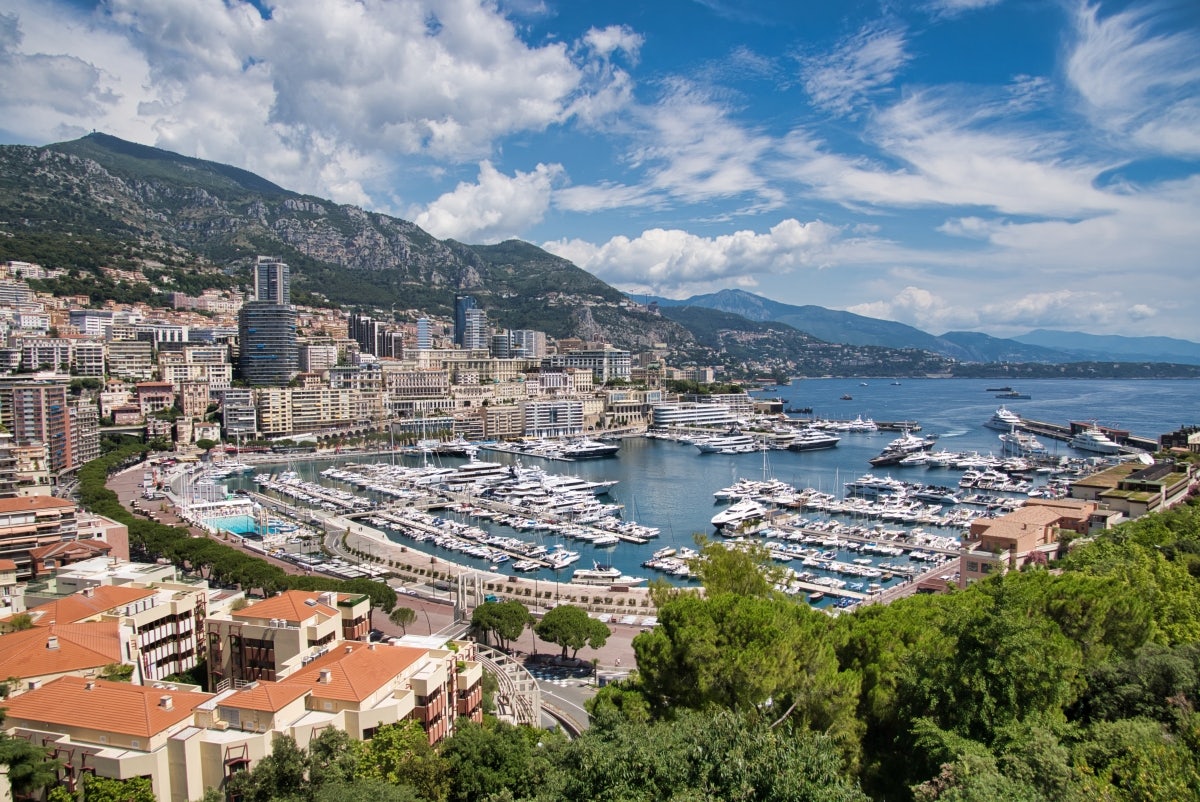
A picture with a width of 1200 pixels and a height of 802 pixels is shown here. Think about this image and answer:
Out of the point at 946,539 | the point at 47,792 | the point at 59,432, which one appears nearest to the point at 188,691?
the point at 47,792

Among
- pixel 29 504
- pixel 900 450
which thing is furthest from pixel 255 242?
pixel 29 504

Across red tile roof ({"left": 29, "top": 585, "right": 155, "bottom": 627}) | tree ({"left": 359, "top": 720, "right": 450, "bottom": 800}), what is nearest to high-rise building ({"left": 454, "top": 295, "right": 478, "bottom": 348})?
red tile roof ({"left": 29, "top": 585, "right": 155, "bottom": 627})

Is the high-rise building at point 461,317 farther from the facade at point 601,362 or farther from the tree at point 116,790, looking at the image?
the tree at point 116,790

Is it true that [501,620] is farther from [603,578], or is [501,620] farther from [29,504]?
[29,504]

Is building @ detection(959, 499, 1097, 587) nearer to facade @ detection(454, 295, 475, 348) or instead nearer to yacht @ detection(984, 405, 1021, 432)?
yacht @ detection(984, 405, 1021, 432)

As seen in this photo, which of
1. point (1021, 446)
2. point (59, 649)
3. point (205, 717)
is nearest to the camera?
point (205, 717)

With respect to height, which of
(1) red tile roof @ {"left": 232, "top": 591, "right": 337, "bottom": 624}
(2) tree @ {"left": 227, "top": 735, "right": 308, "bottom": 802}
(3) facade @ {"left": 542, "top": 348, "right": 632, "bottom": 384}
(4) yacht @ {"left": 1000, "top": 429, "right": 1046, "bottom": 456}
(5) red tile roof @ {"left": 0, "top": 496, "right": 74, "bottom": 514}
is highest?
(3) facade @ {"left": 542, "top": 348, "right": 632, "bottom": 384}

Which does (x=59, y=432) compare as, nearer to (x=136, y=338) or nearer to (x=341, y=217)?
(x=136, y=338)
